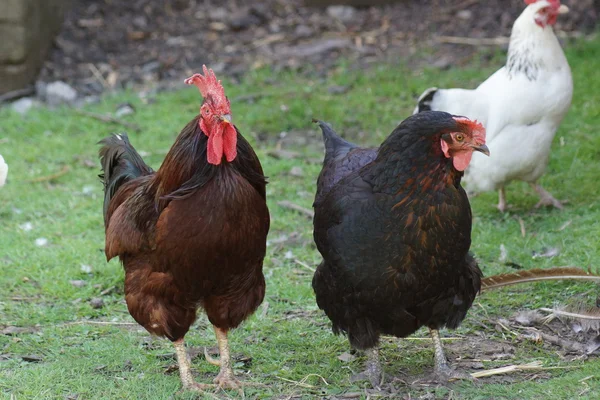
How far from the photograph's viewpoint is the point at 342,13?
456 inches

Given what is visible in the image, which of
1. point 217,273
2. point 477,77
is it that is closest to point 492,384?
point 217,273

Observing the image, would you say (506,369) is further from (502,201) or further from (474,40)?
(474,40)

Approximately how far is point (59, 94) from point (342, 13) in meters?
4.11

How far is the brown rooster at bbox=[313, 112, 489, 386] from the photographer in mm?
4031

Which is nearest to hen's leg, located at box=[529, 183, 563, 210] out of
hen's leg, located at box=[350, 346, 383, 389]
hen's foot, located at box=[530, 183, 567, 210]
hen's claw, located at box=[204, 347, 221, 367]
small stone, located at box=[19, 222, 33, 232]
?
hen's foot, located at box=[530, 183, 567, 210]

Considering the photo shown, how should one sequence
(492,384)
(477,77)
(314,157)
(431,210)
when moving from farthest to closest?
(477,77)
(314,157)
(492,384)
(431,210)

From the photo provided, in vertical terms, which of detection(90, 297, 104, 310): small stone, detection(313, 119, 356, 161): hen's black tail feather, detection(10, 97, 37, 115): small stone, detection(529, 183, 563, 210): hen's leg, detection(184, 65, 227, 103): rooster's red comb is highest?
detection(184, 65, 227, 103): rooster's red comb

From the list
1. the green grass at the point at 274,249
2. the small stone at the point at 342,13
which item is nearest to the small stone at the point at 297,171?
the green grass at the point at 274,249

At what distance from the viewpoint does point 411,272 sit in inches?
162

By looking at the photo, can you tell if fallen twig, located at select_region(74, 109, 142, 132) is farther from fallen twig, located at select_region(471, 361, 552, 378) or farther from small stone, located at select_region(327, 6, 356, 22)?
fallen twig, located at select_region(471, 361, 552, 378)

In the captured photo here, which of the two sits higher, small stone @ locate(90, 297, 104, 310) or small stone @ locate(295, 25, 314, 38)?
small stone @ locate(295, 25, 314, 38)

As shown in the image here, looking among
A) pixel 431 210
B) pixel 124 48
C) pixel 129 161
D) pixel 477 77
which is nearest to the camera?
pixel 431 210

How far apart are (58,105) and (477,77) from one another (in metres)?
4.80

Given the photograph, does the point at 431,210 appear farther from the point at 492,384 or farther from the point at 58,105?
the point at 58,105
